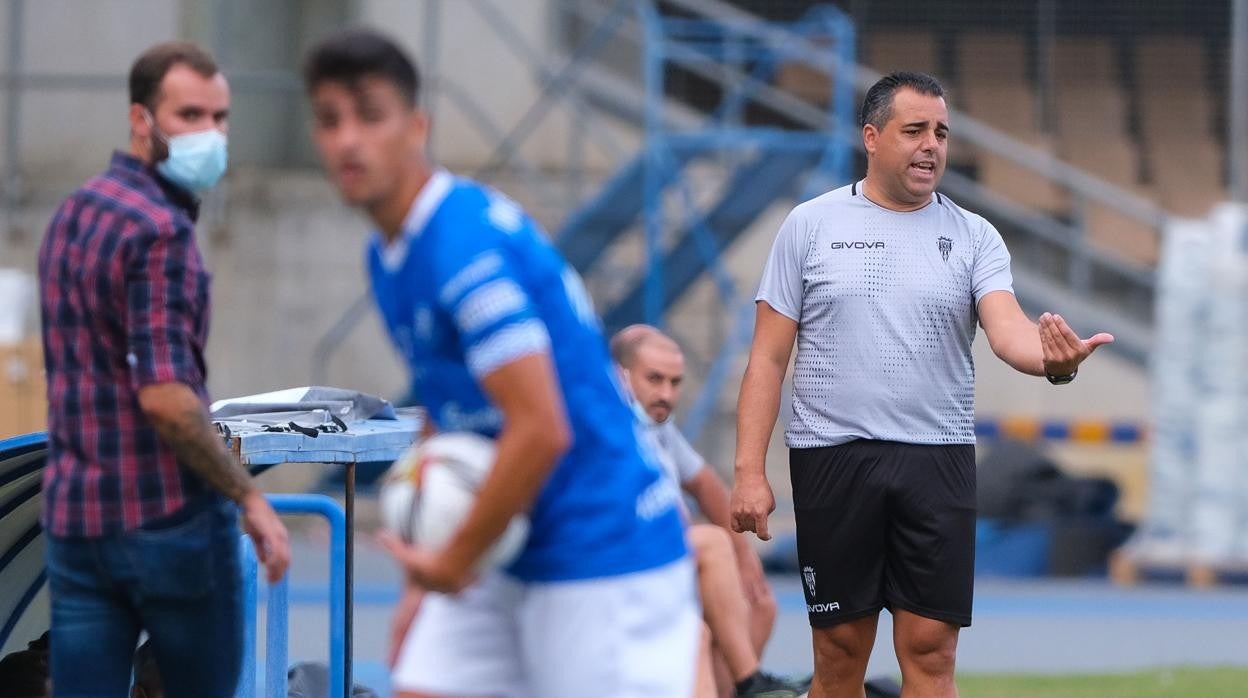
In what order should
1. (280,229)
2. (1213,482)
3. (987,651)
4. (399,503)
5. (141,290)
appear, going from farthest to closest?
1. (280,229)
2. (1213,482)
3. (987,651)
4. (141,290)
5. (399,503)

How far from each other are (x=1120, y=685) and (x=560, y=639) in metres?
6.04

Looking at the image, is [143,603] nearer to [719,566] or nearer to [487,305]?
[487,305]

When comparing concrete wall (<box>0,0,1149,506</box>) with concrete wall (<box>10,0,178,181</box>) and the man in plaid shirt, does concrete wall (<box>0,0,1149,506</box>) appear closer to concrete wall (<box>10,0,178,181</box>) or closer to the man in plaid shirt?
concrete wall (<box>10,0,178,181</box>)

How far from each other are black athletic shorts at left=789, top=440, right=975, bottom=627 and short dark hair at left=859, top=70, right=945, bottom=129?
0.93 meters

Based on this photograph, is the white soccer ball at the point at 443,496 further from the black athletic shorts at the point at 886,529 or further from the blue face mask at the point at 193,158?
the black athletic shorts at the point at 886,529

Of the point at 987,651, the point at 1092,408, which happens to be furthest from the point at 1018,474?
the point at 987,651

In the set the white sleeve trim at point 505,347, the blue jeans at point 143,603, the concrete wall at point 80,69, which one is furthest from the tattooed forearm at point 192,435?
the concrete wall at point 80,69

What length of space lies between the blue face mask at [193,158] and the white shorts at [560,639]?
1.21m

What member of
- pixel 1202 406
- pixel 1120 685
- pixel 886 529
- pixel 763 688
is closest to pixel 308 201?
pixel 1202 406

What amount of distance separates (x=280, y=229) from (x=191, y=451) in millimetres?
12630

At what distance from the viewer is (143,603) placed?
167 inches

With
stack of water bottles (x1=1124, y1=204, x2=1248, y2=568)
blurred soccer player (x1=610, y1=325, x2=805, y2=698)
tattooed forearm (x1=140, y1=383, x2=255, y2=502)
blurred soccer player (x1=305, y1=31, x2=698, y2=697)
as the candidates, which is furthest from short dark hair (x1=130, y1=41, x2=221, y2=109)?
stack of water bottles (x1=1124, y1=204, x2=1248, y2=568)

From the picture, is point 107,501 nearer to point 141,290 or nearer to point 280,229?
point 141,290

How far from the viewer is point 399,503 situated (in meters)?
3.36
